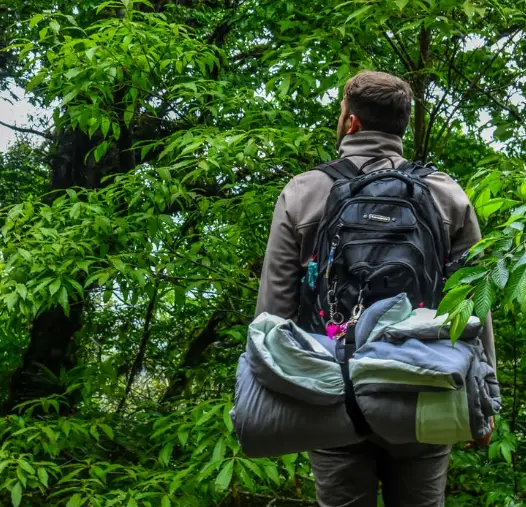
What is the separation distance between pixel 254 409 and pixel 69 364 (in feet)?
16.1

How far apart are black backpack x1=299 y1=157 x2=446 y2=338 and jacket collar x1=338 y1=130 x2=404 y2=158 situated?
0.51 ft

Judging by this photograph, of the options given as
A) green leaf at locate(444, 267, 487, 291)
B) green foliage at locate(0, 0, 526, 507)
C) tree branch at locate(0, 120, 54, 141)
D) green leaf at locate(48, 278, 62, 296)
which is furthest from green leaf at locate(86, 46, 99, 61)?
tree branch at locate(0, 120, 54, 141)

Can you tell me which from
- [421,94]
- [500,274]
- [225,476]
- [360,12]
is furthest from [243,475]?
[421,94]

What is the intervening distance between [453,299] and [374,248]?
320mm

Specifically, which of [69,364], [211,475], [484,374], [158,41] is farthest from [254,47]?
[484,374]

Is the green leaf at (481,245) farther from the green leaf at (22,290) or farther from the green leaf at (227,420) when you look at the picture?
the green leaf at (22,290)

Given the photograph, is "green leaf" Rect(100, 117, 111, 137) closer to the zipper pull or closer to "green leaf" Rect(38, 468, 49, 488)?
"green leaf" Rect(38, 468, 49, 488)

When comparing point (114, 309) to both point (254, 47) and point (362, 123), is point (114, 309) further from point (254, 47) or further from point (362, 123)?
point (362, 123)

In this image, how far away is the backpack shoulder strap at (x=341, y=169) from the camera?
6.50 feet

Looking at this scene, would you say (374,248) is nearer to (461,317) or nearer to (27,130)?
(461,317)

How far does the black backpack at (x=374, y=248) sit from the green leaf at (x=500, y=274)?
0.26 meters

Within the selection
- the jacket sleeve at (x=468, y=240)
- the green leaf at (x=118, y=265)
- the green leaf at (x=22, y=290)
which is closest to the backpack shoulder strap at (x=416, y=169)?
the jacket sleeve at (x=468, y=240)

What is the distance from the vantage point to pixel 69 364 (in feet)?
20.8

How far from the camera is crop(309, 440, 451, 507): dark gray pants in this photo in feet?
6.06
